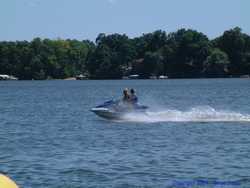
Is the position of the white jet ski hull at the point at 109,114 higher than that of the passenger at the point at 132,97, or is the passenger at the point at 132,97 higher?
the passenger at the point at 132,97

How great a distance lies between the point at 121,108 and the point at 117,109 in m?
0.27

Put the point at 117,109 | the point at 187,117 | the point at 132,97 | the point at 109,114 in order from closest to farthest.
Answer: the point at 132,97 → the point at 117,109 → the point at 109,114 → the point at 187,117

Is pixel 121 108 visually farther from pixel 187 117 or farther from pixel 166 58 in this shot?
pixel 166 58

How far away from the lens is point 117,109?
121ft

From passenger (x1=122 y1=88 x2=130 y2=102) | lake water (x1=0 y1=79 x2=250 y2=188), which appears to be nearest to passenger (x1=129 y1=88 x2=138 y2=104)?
passenger (x1=122 y1=88 x2=130 y2=102)

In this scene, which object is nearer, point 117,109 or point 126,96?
point 126,96

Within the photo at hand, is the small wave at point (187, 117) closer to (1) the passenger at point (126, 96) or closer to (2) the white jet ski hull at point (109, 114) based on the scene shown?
(2) the white jet ski hull at point (109, 114)

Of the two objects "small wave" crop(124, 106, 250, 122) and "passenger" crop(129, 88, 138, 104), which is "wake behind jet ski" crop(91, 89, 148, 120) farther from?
"small wave" crop(124, 106, 250, 122)

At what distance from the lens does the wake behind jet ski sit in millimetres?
36094

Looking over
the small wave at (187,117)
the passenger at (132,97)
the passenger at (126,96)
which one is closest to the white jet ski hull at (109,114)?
the small wave at (187,117)

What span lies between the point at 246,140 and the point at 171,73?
161 meters

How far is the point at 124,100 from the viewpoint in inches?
1425

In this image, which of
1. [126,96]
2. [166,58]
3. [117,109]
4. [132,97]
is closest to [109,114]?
[117,109]

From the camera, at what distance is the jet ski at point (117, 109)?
3647 centimetres
